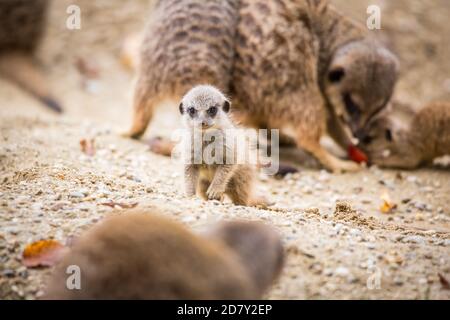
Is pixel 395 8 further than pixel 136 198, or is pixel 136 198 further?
pixel 395 8

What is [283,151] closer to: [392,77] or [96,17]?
[392,77]

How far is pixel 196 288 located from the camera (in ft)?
6.45

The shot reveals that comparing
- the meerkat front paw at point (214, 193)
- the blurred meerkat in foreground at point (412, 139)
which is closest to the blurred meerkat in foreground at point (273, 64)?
the blurred meerkat in foreground at point (412, 139)

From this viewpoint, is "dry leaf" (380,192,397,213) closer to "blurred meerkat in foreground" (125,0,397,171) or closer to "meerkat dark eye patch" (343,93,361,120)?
"blurred meerkat in foreground" (125,0,397,171)

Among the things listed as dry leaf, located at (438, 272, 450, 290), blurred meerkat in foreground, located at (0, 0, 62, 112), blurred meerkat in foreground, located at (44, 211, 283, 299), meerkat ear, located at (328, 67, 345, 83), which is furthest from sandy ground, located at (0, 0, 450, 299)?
meerkat ear, located at (328, 67, 345, 83)

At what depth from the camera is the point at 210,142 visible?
11.0 feet

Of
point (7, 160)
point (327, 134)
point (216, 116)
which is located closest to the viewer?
point (216, 116)

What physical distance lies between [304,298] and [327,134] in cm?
321

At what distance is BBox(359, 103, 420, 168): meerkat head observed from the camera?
5.31 m

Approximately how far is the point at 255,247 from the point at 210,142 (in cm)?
122

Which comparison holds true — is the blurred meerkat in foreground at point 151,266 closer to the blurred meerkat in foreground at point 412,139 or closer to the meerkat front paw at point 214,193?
the meerkat front paw at point 214,193
